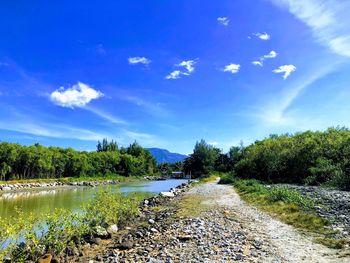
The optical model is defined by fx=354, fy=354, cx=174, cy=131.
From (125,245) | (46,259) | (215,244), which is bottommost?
(46,259)

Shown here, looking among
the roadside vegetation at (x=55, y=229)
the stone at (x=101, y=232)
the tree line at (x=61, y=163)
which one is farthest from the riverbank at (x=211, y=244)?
the tree line at (x=61, y=163)

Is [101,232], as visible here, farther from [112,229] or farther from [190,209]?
[190,209]

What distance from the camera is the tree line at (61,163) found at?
264 feet

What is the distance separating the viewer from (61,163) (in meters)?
98.4

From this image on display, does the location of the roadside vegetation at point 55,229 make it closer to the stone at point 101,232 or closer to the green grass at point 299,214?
the stone at point 101,232

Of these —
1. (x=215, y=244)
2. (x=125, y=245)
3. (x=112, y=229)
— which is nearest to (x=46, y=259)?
(x=125, y=245)

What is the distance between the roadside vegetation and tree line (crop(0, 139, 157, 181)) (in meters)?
67.8

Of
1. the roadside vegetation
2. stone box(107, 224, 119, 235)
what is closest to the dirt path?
stone box(107, 224, 119, 235)

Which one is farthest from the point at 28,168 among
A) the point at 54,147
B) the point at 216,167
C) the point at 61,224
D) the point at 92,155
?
the point at 61,224

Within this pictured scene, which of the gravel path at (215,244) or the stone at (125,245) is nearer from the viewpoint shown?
the gravel path at (215,244)

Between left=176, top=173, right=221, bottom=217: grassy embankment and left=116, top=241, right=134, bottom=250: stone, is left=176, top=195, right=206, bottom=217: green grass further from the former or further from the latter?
left=116, top=241, right=134, bottom=250: stone

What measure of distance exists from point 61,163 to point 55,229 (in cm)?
9023

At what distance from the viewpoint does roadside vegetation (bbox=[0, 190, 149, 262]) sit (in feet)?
35.5

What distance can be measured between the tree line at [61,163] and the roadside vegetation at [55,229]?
222 ft
